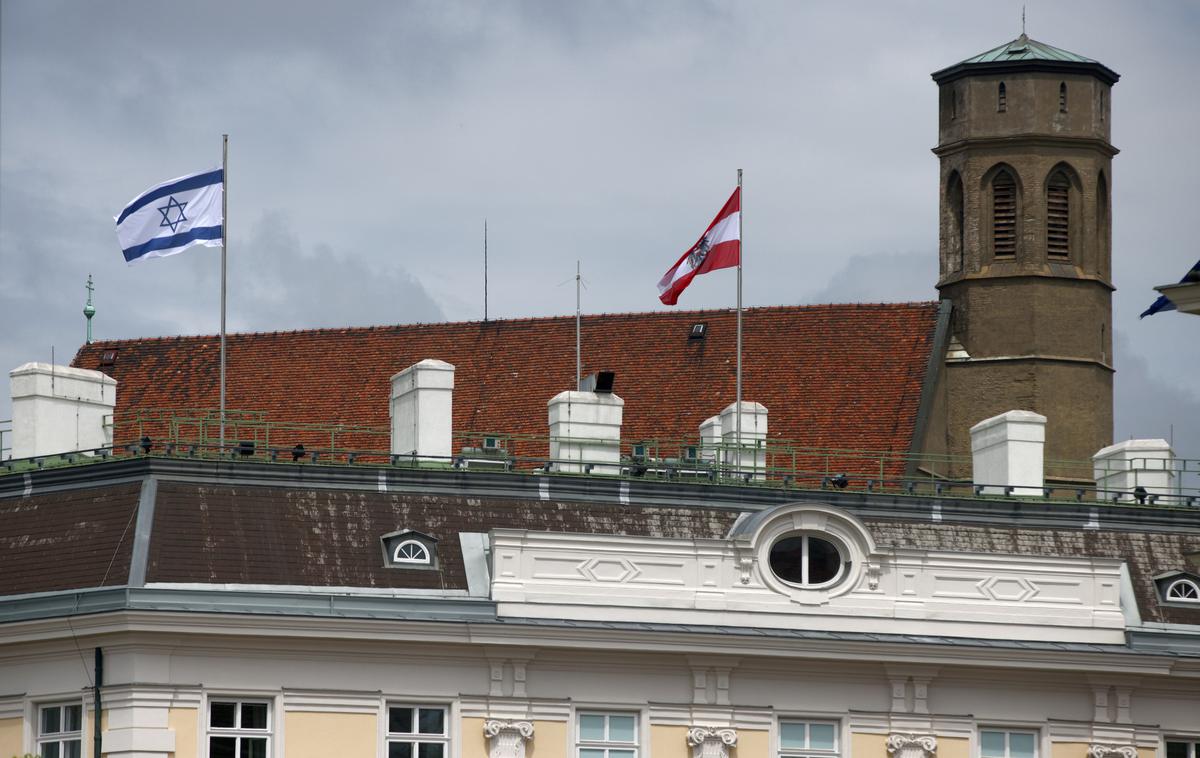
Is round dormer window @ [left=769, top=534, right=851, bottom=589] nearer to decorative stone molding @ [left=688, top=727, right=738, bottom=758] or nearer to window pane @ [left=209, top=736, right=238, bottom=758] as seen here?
decorative stone molding @ [left=688, top=727, right=738, bottom=758]

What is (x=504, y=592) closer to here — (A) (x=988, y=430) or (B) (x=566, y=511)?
(B) (x=566, y=511)

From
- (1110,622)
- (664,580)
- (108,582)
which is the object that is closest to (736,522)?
(664,580)

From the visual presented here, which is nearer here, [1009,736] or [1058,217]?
Answer: [1009,736]

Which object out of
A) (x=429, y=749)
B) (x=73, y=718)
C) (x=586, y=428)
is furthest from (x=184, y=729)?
(x=586, y=428)

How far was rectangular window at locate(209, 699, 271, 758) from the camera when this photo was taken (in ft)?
197

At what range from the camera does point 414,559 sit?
62.4 meters

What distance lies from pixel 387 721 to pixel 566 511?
5944 millimetres

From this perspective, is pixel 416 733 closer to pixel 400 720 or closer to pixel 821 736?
pixel 400 720

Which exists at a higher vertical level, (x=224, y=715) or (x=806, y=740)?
(x=224, y=715)

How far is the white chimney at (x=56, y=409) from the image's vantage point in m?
67.0

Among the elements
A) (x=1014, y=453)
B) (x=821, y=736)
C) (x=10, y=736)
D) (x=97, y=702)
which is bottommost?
(x=10, y=736)

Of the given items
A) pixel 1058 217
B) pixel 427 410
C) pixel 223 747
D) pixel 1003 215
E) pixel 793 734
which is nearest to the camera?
pixel 223 747

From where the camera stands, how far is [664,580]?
6281cm

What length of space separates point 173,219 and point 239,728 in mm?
11723
